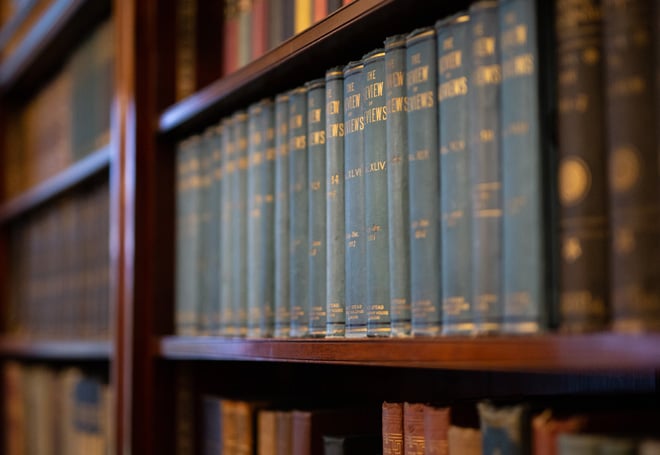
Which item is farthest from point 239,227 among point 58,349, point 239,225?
point 58,349

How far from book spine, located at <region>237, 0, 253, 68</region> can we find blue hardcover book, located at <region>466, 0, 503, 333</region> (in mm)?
496

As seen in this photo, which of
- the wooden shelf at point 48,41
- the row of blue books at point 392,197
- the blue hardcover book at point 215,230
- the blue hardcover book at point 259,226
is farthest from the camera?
the wooden shelf at point 48,41

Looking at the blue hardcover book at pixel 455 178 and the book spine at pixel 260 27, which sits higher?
the book spine at pixel 260 27

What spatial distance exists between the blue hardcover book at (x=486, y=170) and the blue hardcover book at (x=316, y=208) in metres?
0.25

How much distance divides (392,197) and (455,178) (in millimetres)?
93

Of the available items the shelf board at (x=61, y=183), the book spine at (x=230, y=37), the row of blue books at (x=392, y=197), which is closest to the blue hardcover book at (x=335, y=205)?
the row of blue books at (x=392, y=197)

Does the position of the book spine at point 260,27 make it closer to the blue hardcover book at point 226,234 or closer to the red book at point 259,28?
the red book at point 259,28

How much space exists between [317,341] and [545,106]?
0.36 m

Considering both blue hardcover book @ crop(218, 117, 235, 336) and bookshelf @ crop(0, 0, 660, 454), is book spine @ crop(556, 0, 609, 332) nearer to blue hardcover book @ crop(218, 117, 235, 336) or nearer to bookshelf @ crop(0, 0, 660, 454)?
bookshelf @ crop(0, 0, 660, 454)

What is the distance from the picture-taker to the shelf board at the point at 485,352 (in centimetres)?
57

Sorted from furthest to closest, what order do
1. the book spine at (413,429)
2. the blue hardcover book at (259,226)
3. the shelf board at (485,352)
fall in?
1. the blue hardcover book at (259,226)
2. the book spine at (413,429)
3. the shelf board at (485,352)

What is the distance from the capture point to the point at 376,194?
0.85 meters

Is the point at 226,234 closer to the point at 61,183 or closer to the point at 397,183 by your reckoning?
the point at 397,183

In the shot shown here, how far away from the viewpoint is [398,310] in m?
0.80
